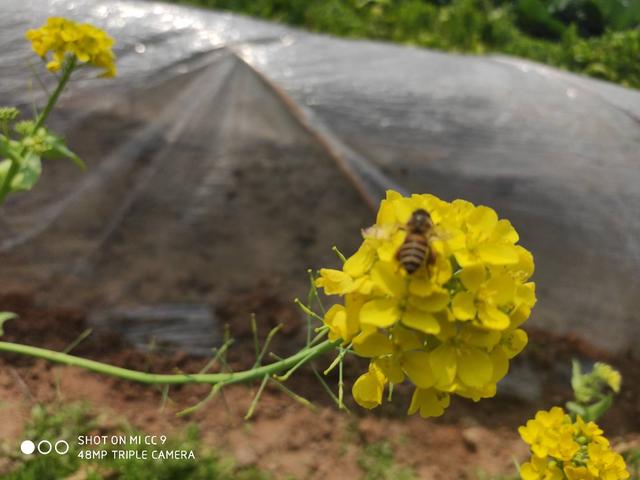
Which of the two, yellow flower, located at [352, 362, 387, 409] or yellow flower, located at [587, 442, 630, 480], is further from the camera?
yellow flower, located at [587, 442, 630, 480]

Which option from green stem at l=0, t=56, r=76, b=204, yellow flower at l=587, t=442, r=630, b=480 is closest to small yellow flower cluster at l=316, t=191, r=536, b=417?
yellow flower at l=587, t=442, r=630, b=480

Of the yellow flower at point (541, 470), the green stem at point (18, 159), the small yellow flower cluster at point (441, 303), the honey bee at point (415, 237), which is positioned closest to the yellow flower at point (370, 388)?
the small yellow flower cluster at point (441, 303)

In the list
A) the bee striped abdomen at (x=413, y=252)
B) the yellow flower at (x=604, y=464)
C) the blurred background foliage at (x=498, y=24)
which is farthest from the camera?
the blurred background foliage at (x=498, y=24)

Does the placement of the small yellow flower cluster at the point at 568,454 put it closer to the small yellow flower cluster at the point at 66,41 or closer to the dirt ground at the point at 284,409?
the dirt ground at the point at 284,409

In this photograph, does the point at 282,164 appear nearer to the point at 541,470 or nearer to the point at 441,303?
the point at 541,470

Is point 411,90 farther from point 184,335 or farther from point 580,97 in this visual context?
point 184,335

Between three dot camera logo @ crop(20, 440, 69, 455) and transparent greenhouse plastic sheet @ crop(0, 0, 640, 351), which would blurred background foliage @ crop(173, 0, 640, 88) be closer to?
transparent greenhouse plastic sheet @ crop(0, 0, 640, 351)

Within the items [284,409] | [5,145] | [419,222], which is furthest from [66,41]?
[284,409]

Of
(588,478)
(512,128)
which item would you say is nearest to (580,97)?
(512,128)
